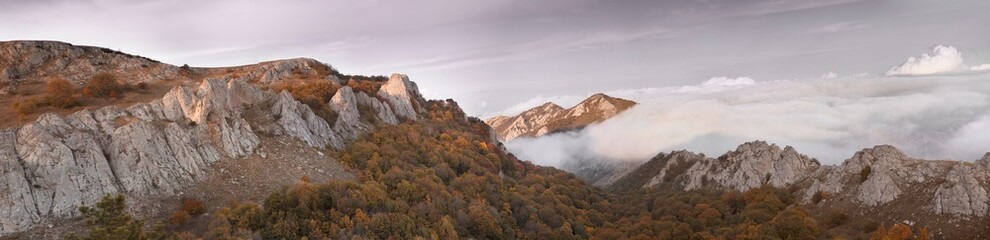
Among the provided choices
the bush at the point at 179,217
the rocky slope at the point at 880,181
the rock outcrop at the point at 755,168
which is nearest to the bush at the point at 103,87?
the bush at the point at 179,217

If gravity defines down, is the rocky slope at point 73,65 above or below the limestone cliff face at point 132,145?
above

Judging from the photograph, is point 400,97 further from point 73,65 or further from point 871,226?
point 871,226

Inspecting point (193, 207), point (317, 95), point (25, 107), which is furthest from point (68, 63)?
point (193, 207)

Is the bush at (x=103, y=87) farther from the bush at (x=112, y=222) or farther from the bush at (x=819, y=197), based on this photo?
the bush at (x=819, y=197)

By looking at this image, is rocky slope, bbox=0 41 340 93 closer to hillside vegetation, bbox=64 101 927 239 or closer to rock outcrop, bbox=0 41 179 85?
rock outcrop, bbox=0 41 179 85

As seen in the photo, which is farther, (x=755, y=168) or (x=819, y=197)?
(x=755, y=168)

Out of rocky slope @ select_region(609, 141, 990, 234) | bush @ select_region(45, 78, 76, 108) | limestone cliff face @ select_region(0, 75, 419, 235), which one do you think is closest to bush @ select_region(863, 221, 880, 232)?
rocky slope @ select_region(609, 141, 990, 234)

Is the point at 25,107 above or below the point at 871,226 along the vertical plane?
above
